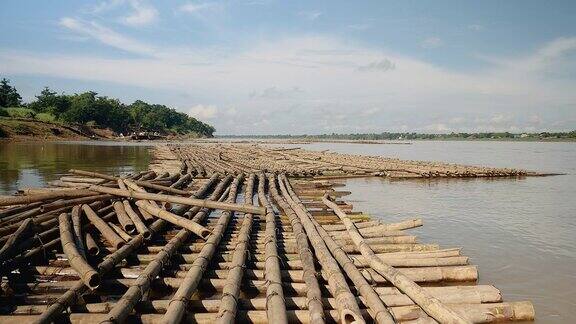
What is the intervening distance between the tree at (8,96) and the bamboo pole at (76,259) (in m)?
84.9

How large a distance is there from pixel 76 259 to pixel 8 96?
89.1 m

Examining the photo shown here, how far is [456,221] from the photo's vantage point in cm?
1288

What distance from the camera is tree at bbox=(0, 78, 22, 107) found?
249ft

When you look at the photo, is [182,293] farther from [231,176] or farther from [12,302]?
[231,176]

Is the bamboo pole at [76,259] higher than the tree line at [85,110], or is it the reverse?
the tree line at [85,110]

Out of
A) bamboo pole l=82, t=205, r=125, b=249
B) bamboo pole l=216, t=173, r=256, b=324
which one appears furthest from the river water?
bamboo pole l=82, t=205, r=125, b=249

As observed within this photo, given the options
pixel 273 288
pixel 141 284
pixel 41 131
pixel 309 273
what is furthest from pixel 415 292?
pixel 41 131

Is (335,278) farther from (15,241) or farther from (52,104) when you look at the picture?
(52,104)

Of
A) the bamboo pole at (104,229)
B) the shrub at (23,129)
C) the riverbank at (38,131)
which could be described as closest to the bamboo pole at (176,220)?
the bamboo pole at (104,229)

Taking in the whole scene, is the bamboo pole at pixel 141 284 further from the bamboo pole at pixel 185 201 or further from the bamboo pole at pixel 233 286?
the bamboo pole at pixel 185 201

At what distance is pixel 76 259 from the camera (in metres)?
5.85

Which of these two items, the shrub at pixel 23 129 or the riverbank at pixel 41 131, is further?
the shrub at pixel 23 129

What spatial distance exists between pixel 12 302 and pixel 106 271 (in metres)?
1.16

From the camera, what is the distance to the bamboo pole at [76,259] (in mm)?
5352
